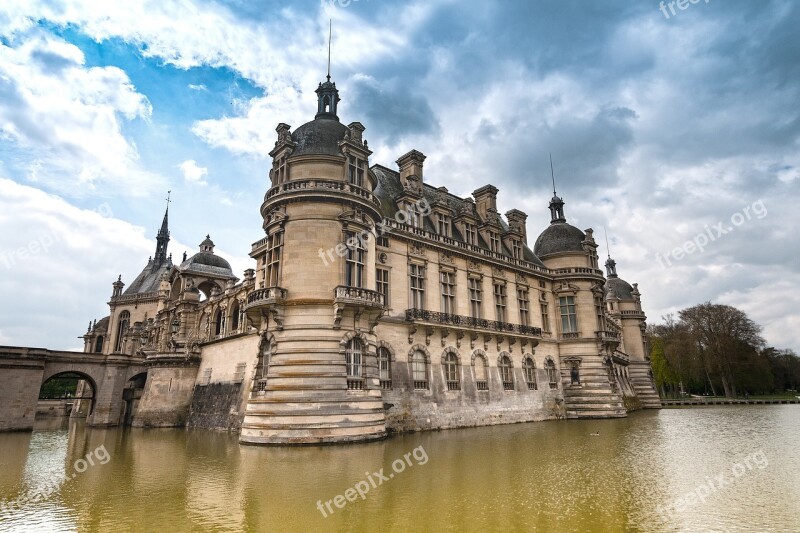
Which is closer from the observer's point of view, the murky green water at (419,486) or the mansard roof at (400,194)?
the murky green water at (419,486)

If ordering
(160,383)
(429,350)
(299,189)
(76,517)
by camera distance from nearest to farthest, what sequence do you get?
1. (76,517)
2. (299,189)
3. (429,350)
4. (160,383)

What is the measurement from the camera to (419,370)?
92.6 feet

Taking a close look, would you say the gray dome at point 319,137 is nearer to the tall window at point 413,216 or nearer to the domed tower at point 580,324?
the tall window at point 413,216

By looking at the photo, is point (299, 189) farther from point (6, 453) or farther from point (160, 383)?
point (160, 383)

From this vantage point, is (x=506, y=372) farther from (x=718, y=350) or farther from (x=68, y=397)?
(x=68, y=397)

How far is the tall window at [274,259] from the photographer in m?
24.1

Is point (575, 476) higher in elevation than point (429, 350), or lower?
lower

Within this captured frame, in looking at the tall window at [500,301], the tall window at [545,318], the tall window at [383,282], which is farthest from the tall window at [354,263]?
the tall window at [545,318]

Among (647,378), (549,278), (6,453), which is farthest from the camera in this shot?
(647,378)

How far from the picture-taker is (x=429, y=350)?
28.8 meters

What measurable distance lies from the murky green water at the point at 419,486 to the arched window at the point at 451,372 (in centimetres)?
841

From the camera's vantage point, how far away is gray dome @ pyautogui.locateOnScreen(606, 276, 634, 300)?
59.8m

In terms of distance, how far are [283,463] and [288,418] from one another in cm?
493

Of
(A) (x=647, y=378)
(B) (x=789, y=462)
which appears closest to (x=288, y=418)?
(B) (x=789, y=462)
